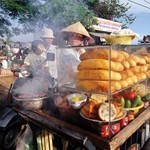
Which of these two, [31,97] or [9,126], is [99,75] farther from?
[9,126]

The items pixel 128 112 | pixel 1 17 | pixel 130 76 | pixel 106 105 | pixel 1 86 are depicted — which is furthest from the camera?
pixel 1 17

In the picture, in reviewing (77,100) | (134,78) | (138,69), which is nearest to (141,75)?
(138,69)

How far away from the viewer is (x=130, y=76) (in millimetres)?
1714

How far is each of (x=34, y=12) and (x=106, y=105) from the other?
856 cm

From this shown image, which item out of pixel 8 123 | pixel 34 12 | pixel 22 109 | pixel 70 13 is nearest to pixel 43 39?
pixel 8 123

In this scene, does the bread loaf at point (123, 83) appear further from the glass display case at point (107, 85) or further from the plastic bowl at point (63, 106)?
the plastic bowl at point (63, 106)

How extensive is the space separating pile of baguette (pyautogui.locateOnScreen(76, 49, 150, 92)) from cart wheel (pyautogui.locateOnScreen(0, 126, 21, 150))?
1.59m

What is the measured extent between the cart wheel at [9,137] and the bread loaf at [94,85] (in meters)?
1.59

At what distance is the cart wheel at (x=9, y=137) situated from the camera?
8.49 ft

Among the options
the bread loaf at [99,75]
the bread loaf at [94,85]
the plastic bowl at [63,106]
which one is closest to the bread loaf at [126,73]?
the bread loaf at [99,75]

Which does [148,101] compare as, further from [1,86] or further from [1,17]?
[1,17]

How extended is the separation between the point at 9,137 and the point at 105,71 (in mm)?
2109

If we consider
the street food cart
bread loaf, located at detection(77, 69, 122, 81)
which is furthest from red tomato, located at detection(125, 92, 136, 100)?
bread loaf, located at detection(77, 69, 122, 81)

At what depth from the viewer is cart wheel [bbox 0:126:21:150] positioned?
259 centimetres
